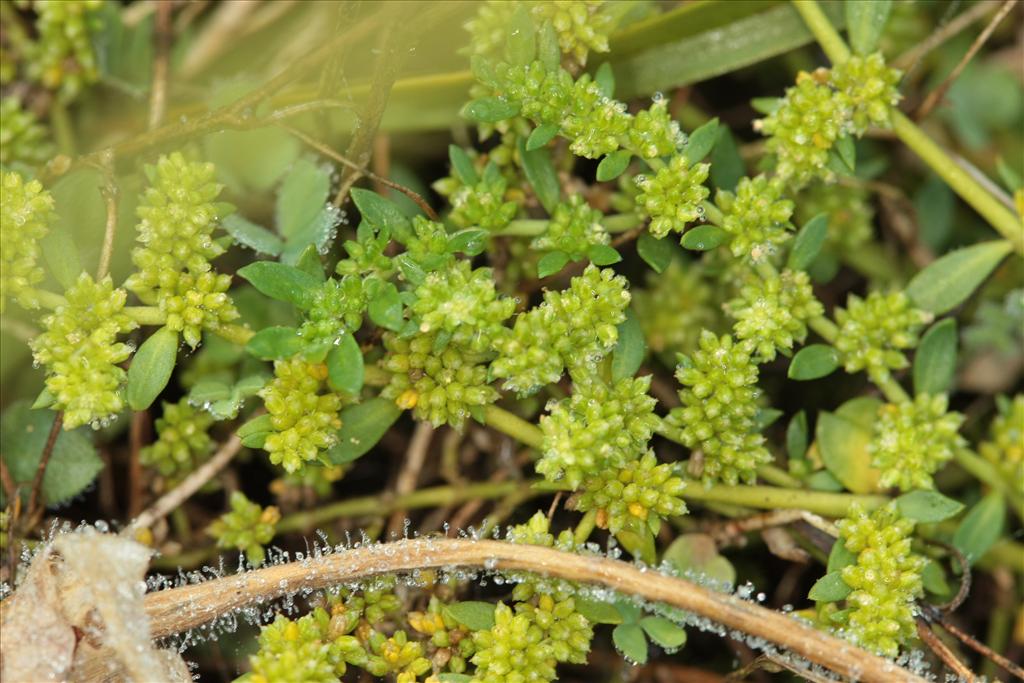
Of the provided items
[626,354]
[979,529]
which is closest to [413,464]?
[626,354]

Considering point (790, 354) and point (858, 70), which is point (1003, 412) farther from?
point (858, 70)

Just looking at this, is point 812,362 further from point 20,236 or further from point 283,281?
point 20,236

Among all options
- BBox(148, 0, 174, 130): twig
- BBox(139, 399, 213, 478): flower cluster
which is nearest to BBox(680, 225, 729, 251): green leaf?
BBox(139, 399, 213, 478): flower cluster

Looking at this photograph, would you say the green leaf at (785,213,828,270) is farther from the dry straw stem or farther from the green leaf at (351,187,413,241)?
the green leaf at (351,187,413,241)

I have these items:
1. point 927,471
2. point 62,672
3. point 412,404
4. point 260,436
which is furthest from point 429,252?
point 927,471

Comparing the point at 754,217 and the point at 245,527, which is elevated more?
the point at 754,217

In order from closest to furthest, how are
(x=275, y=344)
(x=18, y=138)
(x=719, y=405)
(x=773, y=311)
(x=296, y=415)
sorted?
(x=275, y=344)
(x=296, y=415)
(x=719, y=405)
(x=773, y=311)
(x=18, y=138)
